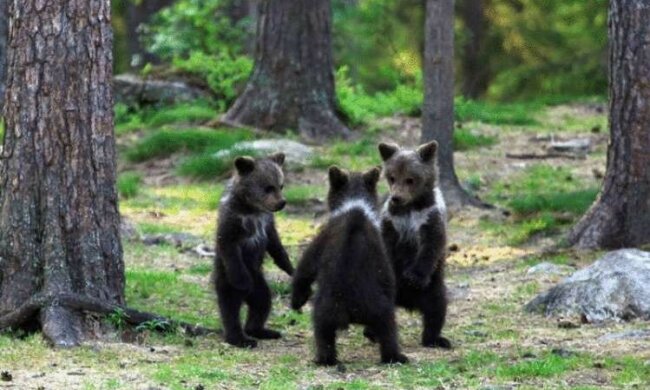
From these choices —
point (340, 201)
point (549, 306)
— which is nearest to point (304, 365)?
point (340, 201)

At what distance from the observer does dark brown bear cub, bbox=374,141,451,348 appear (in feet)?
33.5

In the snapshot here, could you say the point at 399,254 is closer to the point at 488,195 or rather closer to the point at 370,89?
the point at 488,195

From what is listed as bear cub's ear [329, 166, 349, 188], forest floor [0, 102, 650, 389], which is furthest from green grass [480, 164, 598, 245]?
bear cub's ear [329, 166, 349, 188]

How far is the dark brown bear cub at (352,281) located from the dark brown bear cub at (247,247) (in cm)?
83

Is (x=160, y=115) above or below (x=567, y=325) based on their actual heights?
above

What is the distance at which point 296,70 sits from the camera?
67.0 feet

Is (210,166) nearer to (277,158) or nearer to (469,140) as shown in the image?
(469,140)

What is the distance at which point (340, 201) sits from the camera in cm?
980

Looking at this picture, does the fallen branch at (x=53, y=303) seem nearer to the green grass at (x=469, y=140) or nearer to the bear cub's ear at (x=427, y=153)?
the bear cub's ear at (x=427, y=153)

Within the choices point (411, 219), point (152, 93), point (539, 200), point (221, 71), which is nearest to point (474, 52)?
point (221, 71)

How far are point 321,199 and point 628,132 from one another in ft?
16.8

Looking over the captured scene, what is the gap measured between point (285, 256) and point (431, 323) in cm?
135

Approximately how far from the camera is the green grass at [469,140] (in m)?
20.2

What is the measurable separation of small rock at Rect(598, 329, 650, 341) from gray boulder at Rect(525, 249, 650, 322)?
502 millimetres
